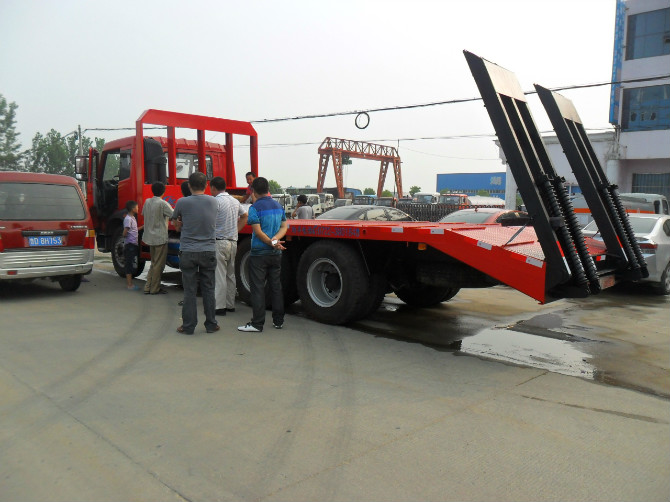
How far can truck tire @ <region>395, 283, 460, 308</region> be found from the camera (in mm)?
7945

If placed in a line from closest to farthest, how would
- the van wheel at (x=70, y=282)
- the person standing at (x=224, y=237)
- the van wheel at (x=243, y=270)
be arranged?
the person standing at (x=224, y=237), the van wheel at (x=243, y=270), the van wheel at (x=70, y=282)

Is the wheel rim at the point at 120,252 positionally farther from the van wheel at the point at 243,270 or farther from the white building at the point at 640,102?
the white building at the point at 640,102

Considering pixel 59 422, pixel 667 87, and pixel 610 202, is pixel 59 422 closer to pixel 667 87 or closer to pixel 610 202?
pixel 610 202

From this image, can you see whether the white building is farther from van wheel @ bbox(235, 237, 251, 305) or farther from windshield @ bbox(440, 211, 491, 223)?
van wheel @ bbox(235, 237, 251, 305)

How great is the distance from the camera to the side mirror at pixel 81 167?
438 inches

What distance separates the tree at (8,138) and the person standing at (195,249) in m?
79.3

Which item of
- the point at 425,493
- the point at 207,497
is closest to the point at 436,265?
the point at 425,493

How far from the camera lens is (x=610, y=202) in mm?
6500

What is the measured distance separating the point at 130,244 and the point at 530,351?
6455 millimetres

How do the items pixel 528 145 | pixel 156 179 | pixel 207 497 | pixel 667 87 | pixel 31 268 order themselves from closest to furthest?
pixel 207 497 < pixel 528 145 < pixel 31 268 < pixel 156 179 < pixel 667 87

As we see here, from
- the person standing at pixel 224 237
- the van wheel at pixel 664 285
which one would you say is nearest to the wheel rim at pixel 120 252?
the person standing at pixel 224 237

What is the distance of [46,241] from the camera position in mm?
8055

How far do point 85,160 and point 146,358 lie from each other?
7390mm

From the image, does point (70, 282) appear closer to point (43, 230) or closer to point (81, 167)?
point (43, 230)
